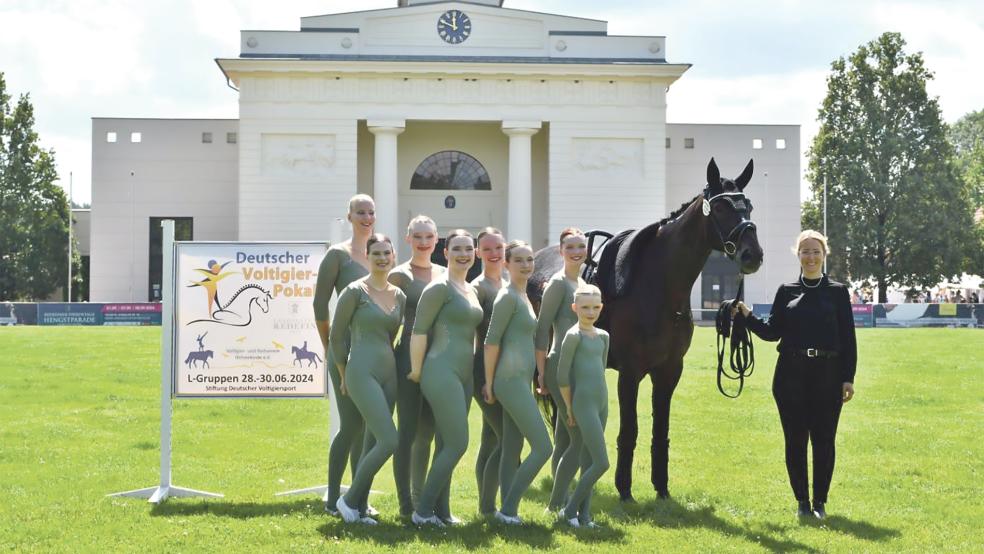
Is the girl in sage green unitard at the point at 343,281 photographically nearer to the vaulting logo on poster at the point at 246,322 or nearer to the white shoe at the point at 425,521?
the white shoe at the point at 425,521

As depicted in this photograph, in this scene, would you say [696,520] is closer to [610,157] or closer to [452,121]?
[610,157]

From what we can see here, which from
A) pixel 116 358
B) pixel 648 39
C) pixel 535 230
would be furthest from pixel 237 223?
pixel 116 358

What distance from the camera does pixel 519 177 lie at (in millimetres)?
53562

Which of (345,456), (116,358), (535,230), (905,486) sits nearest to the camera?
(345,456)

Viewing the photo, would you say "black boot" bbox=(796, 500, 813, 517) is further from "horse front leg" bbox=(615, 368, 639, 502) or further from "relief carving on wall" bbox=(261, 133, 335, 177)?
"relief carving on wall" bbox=(261, 133, 335, 177)

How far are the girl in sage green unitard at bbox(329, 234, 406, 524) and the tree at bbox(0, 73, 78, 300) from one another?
57.2m

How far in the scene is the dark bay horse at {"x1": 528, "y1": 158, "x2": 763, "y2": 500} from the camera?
874 cm

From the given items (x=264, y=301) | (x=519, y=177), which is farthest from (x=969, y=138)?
(x=264, y=301)

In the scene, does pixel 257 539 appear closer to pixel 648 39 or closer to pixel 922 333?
pixel 922 333

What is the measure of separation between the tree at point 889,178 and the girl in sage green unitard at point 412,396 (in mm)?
54431

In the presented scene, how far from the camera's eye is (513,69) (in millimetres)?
53250

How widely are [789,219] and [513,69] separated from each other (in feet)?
58.8

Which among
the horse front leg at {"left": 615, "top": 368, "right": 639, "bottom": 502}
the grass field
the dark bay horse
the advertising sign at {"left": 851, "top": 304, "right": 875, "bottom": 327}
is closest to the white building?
the advertising sign at {"left": 851, "top": 304, "right": 875, "bottom": 327}

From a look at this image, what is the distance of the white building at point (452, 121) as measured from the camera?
53.3 meters
